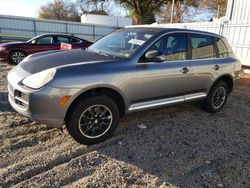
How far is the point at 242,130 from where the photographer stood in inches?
174

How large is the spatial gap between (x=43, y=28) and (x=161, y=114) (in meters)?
19.8

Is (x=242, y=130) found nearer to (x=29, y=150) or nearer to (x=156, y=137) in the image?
(x=156, y=137)

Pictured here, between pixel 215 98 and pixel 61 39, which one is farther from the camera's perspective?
pixel 61 39

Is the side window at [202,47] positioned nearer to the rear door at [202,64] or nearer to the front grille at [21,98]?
the rear door at [202,64]

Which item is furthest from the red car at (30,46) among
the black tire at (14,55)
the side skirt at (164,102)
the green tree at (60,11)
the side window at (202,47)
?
the green tree at (60,11)

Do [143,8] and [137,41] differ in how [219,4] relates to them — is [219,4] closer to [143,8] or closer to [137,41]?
[143,8]

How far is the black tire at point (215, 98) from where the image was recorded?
4.95 metres

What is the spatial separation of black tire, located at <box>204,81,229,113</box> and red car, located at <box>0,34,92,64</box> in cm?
723

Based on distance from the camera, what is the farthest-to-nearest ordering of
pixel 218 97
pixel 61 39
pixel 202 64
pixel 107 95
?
1. pixel 61 39
2. pixel 218 97
3. pixel 202 64
4. pixel 107 95

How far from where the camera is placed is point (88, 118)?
3336mm

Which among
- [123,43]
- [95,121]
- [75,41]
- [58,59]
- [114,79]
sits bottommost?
[95,121]

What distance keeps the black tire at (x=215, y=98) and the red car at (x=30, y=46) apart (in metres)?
7.23

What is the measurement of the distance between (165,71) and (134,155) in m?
1.48

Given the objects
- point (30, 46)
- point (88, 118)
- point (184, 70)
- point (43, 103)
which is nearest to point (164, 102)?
point (184, 70)
